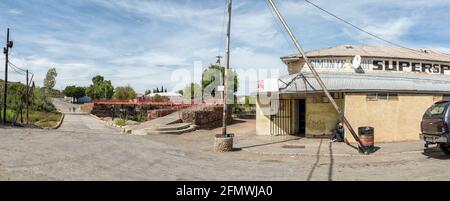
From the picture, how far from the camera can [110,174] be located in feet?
35.5

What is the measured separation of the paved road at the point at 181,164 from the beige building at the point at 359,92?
16.4 feet

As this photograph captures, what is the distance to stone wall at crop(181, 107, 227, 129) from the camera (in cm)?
2828

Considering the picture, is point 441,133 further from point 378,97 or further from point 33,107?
point 33,107

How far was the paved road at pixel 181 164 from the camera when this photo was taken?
1076 centimetres

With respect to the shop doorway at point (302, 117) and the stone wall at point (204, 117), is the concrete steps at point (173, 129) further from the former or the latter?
the shop doorway at point (302, 117)

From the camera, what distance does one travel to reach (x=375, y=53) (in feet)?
84.4

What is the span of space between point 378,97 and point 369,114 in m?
1.05

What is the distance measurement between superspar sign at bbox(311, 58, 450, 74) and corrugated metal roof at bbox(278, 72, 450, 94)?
4.56 feet

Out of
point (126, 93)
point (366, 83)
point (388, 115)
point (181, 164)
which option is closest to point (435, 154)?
point (388, 115)

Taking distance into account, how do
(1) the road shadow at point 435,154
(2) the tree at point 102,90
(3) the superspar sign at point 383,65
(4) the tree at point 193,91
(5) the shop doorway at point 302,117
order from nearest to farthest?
(1) the road shadow at point 435,154
(3) the superspar sign at point 383,65
(5) the shop doorway at point 302,117
(4) the tree at point 193,91
(2) the tree at point 102,90

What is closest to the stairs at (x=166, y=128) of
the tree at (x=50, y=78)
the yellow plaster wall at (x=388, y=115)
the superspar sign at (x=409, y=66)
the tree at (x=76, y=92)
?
the yellow plaster wall at (x=388, y=115)

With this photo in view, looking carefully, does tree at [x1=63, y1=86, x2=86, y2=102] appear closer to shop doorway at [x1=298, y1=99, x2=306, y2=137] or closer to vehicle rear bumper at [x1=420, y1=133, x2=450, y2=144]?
shop doorway at [x1=298, y1=99, x2=306, y2=137]

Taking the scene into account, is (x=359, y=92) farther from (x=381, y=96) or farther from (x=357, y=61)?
(x=357, y=61)
